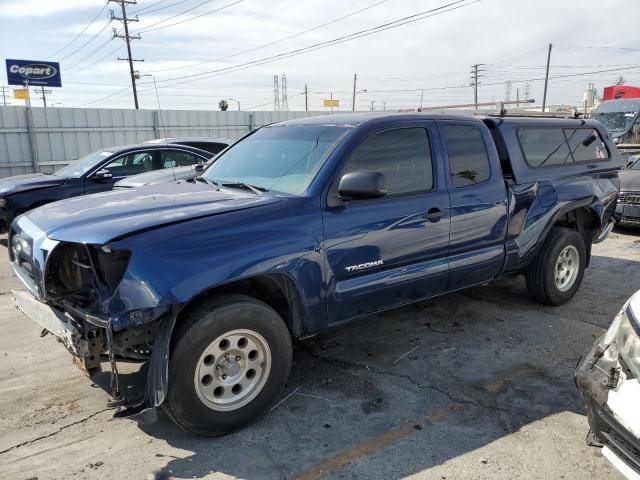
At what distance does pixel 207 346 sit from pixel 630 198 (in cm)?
903

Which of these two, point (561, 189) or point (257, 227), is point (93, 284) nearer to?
point (257, 227)

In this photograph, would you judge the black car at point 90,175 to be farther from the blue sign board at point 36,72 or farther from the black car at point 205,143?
the blue sign board at point 36,72

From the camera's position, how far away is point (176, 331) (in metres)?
2.97

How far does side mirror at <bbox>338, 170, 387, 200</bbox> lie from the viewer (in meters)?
3.31

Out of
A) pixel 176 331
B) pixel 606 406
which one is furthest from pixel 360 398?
pixel 606 406

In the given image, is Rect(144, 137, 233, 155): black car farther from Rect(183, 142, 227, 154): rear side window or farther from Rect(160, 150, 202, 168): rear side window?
Rect(160, 150, 202, 168): rear side window

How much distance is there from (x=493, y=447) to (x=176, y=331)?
6.43ft

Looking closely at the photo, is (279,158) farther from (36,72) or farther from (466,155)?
(36,72)

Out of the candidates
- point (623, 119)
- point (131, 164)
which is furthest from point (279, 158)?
point (623, 119)

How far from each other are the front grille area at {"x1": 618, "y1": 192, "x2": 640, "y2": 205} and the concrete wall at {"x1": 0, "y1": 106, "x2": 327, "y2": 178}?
43.3 ft

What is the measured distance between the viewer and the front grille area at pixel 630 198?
9.27 metres

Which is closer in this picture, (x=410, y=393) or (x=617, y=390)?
(x=617, y=390)

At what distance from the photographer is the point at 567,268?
546 cm

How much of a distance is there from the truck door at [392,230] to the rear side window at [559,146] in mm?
1376
